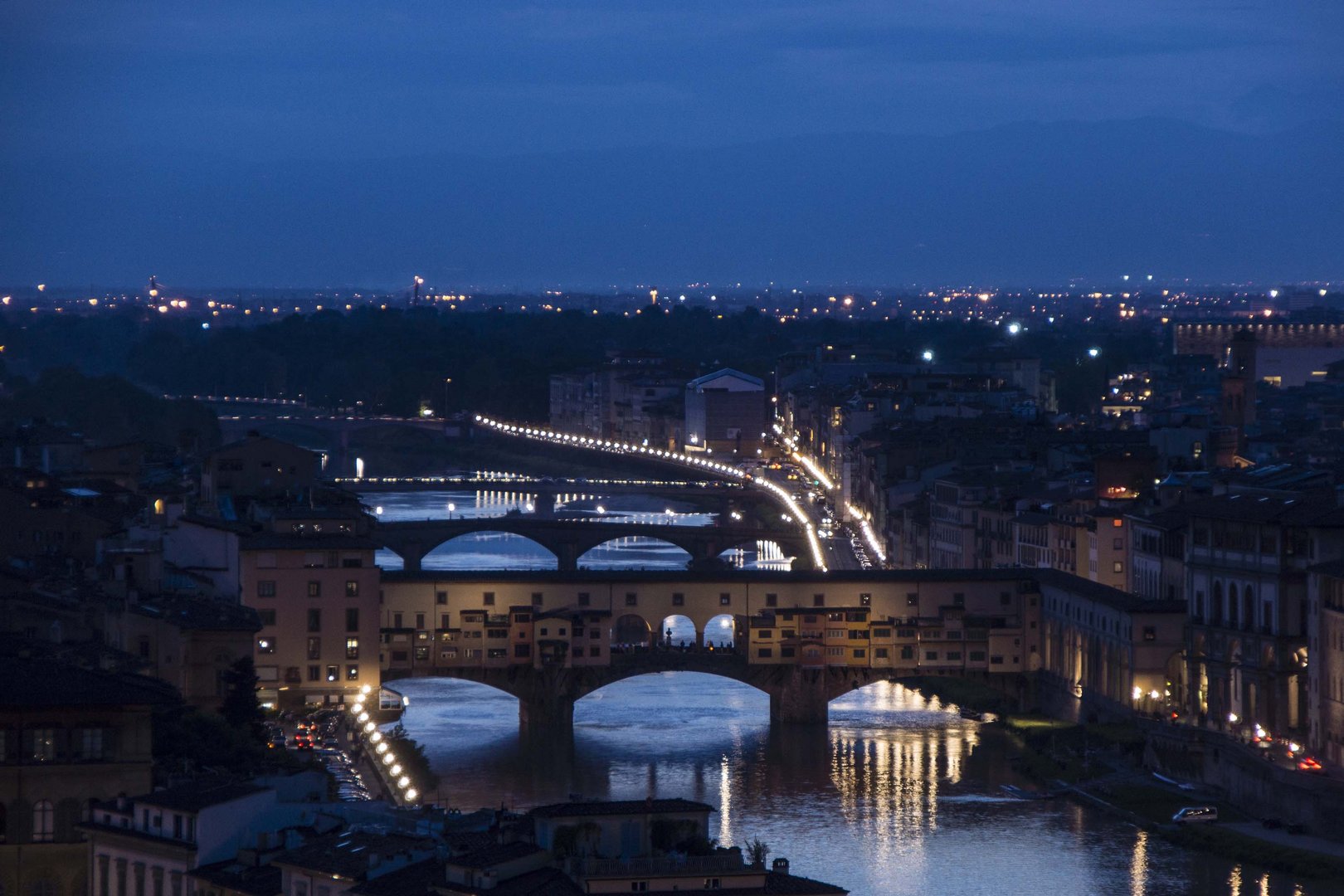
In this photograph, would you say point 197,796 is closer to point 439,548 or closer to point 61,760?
point 61,760

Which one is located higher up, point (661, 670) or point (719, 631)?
point (719, 631)

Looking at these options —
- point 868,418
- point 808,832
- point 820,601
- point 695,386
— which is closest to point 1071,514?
point 820,601

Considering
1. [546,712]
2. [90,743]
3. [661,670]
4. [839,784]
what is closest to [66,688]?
[90,743]

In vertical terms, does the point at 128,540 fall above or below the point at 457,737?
above

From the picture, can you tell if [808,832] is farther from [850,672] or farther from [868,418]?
[868,418]

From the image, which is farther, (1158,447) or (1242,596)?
(1158,447)

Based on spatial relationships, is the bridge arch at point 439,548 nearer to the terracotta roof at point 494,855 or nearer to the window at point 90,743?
the window at point 90,743
